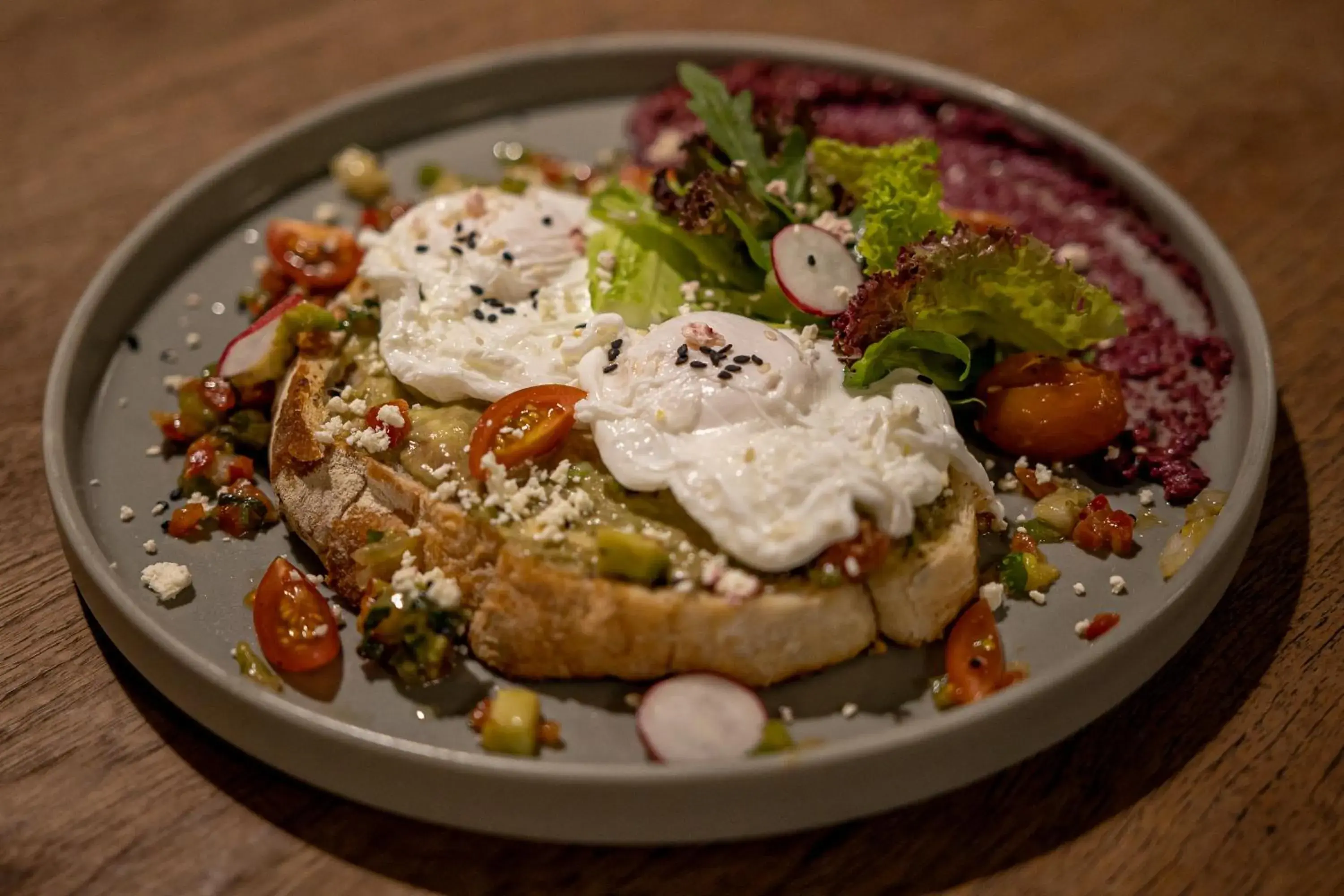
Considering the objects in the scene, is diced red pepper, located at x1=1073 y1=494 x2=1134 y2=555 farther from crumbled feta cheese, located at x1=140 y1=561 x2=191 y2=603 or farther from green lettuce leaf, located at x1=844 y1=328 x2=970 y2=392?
crumbled feta cheese, located at x1=140 y1=561 x2=191 y2=603

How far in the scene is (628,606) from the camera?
9.84ft

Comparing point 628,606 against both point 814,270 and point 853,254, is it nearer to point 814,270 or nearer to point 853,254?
point 814,270

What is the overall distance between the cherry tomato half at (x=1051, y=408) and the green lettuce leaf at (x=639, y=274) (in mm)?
1181

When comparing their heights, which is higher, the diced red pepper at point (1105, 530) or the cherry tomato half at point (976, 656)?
the diced red pepper at point (1105, 530)

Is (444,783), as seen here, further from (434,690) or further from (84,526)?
(84,526)

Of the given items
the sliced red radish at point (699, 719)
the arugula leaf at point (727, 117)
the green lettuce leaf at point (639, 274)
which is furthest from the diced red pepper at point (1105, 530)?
the arugula leaf at point (727, 117)

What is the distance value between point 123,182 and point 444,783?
3858 millimetres

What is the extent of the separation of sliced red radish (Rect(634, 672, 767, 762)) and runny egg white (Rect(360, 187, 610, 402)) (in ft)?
3.55

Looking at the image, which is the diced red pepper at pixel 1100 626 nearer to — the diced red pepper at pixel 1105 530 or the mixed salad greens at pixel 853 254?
the diced red pepper at pixel 1105 530

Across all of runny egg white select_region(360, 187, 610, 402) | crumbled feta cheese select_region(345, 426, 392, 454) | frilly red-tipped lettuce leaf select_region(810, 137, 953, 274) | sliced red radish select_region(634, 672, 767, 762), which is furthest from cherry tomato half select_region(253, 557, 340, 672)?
frilly red-tipped lettuce leaf select_region(810, 137, 953, 274)

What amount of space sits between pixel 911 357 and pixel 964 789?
1363 millimetres

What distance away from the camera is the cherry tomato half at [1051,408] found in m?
3.64

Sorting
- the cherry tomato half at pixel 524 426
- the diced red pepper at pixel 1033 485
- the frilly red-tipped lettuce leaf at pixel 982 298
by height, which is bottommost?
the diced red pepper at pixel 1033 485

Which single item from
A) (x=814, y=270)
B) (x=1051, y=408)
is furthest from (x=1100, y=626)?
(x=814, y=270)
